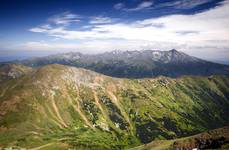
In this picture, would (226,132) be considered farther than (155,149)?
No

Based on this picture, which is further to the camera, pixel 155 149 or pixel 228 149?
pixel 155 149

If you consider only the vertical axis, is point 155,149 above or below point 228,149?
below

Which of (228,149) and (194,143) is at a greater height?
(228,149)

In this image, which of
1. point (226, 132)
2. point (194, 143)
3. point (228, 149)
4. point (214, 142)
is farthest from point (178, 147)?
point (228, 149)

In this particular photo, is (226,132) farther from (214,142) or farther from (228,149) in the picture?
(228,149)

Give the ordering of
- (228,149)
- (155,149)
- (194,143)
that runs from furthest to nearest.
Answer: (155,149) < (194,143) < (228,149)

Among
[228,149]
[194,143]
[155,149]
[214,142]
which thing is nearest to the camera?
[228,149]

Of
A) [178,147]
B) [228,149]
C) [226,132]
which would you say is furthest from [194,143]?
[228,149]

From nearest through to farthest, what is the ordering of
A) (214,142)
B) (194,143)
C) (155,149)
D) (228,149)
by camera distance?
(228,149), (214,142), (194,143), (155,149)

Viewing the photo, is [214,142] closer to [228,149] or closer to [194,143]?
[194,143]
